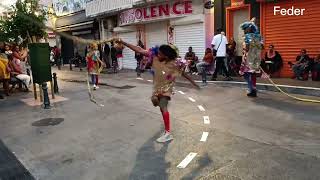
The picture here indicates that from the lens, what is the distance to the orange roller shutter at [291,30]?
492 inches

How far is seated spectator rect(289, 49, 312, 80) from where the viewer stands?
12148mm

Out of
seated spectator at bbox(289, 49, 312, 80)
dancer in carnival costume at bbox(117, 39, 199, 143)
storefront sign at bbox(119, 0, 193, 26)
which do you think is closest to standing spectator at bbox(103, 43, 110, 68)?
storefront sign at bbox(119, 0, 193, 26)

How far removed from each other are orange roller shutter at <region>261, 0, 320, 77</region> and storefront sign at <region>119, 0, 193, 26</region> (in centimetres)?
433

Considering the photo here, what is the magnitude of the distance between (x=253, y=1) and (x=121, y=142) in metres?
9.66

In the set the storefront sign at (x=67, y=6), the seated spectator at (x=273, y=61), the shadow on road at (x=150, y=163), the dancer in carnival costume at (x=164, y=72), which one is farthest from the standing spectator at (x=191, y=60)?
the storefront sign at (x=67, y=6)

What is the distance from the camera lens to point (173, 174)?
507 cm

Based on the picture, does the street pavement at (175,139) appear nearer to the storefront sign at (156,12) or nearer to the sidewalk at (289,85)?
the sidewalk at (289,85)

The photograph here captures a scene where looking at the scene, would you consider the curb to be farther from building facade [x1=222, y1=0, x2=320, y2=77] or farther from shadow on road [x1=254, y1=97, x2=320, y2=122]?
building facade [x1=222, y1=0, x2=320, y2=77]

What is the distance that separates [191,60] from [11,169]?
11695mm

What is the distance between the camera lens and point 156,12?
19.3 m

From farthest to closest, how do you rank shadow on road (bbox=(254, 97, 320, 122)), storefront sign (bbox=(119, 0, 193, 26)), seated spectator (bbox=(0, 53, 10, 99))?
storefront sign (bbox=(119, 0, 193, 26)) → seated spectator (bbox=(0, 53, 10, 99)) → shadow on road (bbox=(254, 97, 320, 122))

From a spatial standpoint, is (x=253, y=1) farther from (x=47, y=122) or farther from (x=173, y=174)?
(x=173, y=174)

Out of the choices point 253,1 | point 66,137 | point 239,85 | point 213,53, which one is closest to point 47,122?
point 66,137

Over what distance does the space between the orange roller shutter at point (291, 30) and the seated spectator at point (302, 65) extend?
0.49 metres
